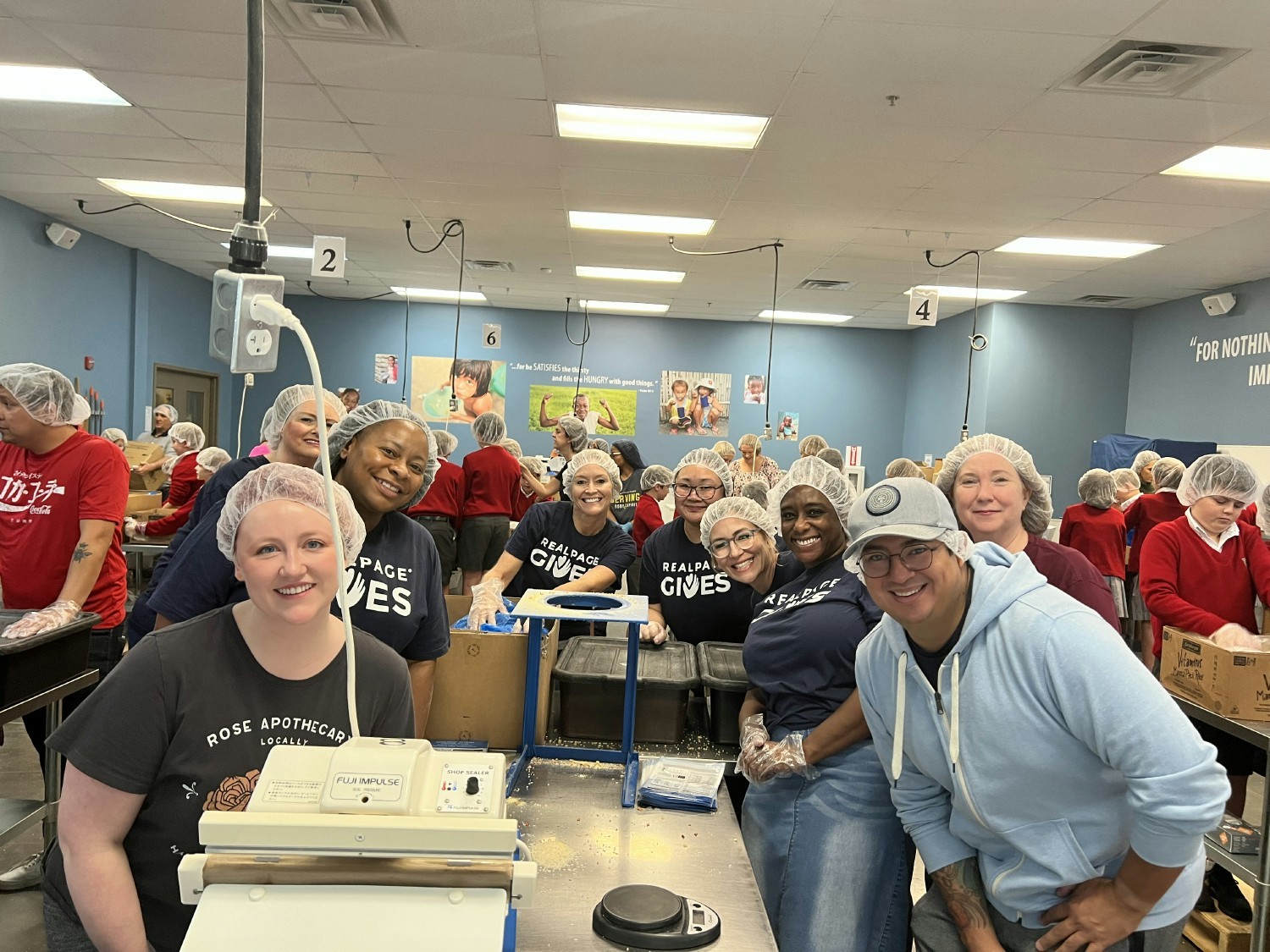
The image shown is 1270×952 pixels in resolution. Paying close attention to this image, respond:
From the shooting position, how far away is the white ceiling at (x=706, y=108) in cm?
321

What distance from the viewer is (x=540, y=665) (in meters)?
2.15

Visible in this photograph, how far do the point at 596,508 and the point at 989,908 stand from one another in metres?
2.09

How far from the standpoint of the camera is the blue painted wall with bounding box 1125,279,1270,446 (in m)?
6.77

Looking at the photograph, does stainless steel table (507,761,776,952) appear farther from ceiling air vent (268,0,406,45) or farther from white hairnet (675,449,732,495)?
ceiling air vent (268,0,406,45)

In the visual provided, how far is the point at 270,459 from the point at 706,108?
2.59 meters

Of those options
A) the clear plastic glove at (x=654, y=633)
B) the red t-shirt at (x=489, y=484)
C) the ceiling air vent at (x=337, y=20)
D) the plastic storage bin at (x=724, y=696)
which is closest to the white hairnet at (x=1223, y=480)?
the plastic storage bin at (x=724, y=696)

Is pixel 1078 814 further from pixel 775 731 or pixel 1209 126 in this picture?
pixel 1209 126

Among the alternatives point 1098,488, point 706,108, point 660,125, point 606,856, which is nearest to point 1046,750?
point 606,856

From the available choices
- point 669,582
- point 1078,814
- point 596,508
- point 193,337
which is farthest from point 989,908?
point 193,337

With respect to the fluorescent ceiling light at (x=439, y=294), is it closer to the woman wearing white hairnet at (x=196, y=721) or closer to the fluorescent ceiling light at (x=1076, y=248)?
the fluorescent ceiling light at (x=1076, y=248)

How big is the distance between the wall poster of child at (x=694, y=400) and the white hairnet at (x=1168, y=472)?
5900mm

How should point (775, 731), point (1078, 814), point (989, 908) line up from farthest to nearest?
1. point (775, 731)
2. point (989, 908)
3. point (1078, 814)

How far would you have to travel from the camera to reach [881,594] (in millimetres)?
1599

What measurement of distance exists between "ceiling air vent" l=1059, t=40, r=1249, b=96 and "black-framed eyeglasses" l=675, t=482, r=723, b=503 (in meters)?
2.22
